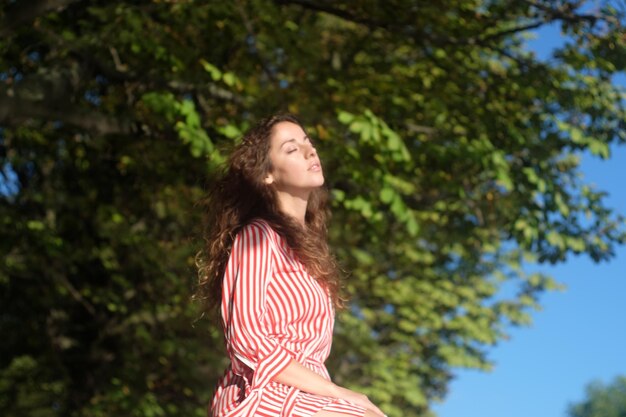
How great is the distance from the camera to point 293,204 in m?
4.12

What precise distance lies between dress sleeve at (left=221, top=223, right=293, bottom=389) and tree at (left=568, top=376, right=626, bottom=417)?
168ft

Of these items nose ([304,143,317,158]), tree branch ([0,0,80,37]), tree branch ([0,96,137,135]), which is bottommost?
nose ([304,143,317,158])

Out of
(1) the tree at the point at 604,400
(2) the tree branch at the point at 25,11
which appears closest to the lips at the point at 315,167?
(2) the tree branch at the point at 25,11

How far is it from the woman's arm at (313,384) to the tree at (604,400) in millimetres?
51199

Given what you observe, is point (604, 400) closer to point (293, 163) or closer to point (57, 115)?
point (57, 115)

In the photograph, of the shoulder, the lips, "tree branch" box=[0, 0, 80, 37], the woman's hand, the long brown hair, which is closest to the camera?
the woman's hand

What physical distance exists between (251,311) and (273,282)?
16cm

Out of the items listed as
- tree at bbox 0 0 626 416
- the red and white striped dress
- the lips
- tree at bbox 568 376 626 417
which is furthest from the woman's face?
tree at bbox 568 376 626 417

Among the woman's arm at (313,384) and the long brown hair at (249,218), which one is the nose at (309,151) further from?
the woman's arm at (313,384)

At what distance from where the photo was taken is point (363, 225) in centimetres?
1402

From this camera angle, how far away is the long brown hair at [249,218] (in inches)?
155

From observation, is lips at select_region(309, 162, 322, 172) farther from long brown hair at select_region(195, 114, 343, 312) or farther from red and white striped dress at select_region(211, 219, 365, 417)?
red and white striped dress at select_region(211, 219, 365, 417)

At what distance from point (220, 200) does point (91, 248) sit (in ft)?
34.5

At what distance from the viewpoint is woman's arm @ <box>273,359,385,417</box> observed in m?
3.49
